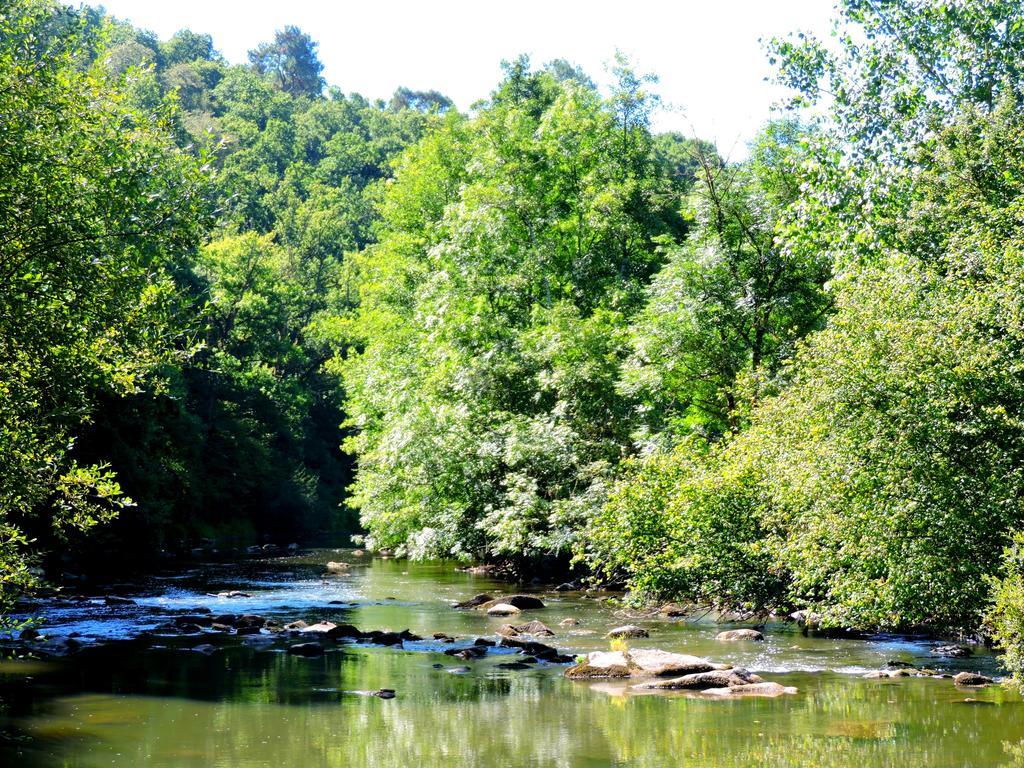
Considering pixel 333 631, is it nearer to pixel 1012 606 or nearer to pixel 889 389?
pixel 889 389

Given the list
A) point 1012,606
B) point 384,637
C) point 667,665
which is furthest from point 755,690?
point 384,637

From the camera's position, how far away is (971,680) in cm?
1652

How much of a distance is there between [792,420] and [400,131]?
96.0 metres

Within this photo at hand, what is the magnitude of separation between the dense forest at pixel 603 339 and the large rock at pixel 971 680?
0.86 meters

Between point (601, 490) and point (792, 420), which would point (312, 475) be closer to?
point (601, 490)

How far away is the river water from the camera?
12734 mm

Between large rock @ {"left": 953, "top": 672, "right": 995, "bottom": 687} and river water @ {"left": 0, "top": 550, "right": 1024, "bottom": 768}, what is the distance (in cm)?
44

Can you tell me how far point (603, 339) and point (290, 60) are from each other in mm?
130308

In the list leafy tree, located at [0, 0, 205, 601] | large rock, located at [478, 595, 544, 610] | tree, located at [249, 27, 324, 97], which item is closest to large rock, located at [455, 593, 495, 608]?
large rock, located at [478, 595, 544, 610]

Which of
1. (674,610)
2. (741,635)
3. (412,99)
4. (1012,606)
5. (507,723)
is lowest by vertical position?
(507,723)

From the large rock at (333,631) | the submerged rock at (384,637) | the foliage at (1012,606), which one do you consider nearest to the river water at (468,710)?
the submerged rock at (384,637)

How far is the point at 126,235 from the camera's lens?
42.9 feet

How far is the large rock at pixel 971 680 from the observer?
54.0 ft

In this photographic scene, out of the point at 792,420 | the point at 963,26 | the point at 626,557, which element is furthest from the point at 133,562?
the point at 963,26
